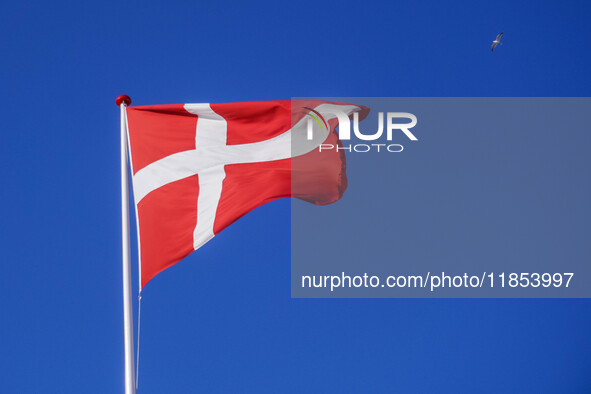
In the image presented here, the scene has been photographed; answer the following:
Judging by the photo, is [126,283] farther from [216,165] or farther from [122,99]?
[122,99]

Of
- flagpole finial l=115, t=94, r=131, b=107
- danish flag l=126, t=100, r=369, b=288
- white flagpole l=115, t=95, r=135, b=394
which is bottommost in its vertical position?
white flagpole l=115, t=95, r=135, b=394

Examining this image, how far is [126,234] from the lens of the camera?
19.8 ft

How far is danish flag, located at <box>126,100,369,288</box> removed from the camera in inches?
249

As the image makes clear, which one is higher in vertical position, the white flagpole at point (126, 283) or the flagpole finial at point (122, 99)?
the flagpole finial at point (122, 99)

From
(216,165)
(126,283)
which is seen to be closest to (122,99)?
(216,165)

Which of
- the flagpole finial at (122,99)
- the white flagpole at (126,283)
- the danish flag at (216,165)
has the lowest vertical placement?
the white flagpole at (126,283)

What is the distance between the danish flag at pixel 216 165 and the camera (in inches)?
249

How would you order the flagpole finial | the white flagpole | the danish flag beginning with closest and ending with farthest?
the white flagpole
the danish flag
the flagpole finial

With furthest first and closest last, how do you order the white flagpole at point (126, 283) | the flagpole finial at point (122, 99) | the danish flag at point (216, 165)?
1. the flagpole finial at point (122, 99)
2. the danish flag at point (216, 165)
3. the white flagpole at point (126, 283)

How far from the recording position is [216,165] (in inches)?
268

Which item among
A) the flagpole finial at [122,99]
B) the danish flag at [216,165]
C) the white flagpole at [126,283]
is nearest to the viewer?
the white flagpole at [126,283]

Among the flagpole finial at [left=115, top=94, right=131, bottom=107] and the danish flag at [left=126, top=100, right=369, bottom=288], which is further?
the flagpole finial at [left=115, top=94, right=131, bottom=107]

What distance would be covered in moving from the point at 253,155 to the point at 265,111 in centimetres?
54

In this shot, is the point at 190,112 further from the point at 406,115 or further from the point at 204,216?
the point at 406,115
